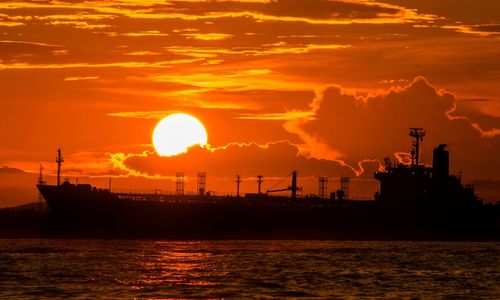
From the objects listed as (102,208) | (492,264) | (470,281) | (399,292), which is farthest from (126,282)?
(102,208)

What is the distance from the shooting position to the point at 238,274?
A: 77562 mm

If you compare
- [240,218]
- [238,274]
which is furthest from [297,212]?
[238,274]

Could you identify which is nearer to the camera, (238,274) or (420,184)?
(238,274)

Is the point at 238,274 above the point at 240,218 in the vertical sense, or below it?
below

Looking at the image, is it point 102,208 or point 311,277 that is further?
point 102,208

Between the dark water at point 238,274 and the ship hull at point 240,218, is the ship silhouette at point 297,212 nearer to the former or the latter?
the ship hull at point 240,218

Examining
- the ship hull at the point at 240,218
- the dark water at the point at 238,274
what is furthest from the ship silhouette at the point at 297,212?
the dark water at the point at 238,274

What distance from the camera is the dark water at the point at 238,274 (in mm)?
64312

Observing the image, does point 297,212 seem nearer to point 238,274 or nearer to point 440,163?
point 440,163

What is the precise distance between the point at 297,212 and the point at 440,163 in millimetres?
26680

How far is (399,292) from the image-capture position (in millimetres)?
66062

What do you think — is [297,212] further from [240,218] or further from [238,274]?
[238,274]

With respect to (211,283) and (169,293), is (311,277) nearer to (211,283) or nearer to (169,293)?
(211,283)

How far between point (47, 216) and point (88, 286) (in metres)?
104
